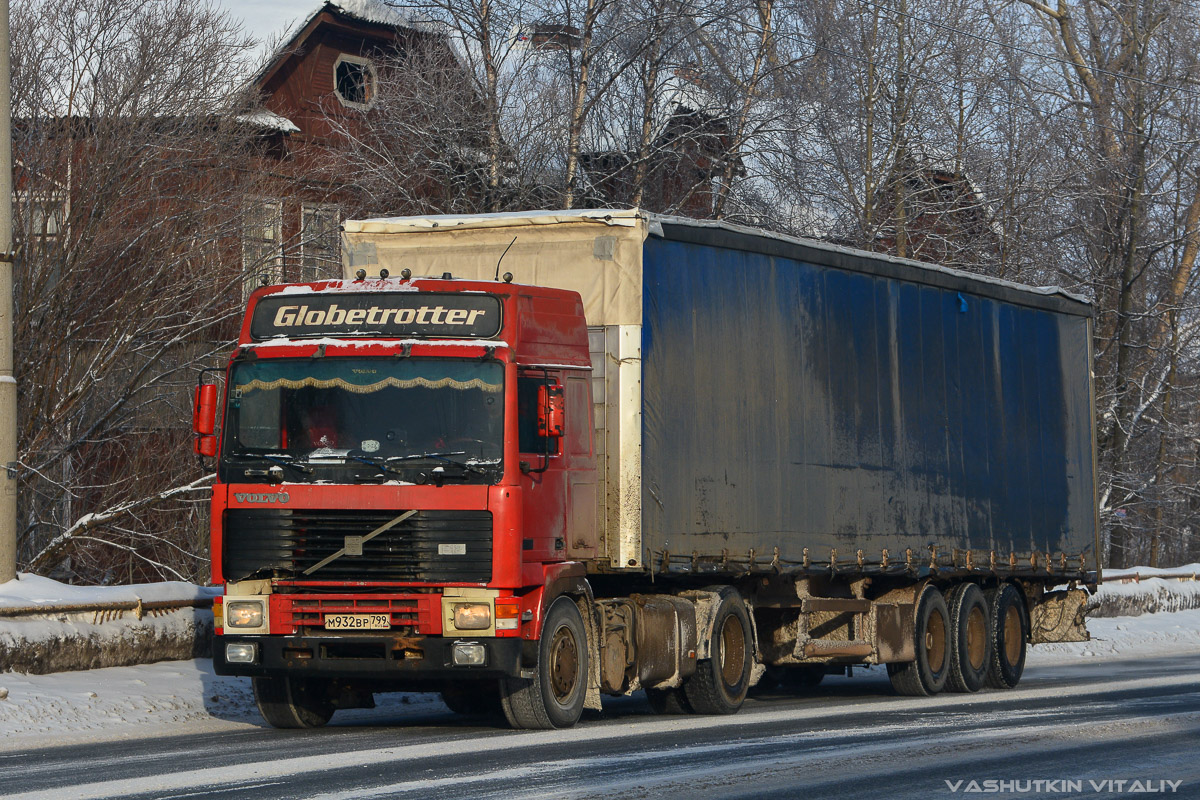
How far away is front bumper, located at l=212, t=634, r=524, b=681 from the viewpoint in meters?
11.1

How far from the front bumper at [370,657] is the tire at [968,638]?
7.53 meters

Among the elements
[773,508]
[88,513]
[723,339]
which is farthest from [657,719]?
[88,513]

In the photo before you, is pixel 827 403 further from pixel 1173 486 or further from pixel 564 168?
pixel 1173 486

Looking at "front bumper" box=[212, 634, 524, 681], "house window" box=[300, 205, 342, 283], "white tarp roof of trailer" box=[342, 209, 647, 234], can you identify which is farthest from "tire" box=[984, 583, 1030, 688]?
"house window" box=[300, 205, 342, 283]

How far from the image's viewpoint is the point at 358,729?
1229cm

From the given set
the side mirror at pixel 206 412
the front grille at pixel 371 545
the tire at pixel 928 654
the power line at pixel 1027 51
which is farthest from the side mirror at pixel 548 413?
the power line at pixel 1027 51

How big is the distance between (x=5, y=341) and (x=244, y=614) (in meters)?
3.69

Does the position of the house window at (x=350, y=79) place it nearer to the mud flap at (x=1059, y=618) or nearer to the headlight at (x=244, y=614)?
the mud flap at (x=1059, y=618)

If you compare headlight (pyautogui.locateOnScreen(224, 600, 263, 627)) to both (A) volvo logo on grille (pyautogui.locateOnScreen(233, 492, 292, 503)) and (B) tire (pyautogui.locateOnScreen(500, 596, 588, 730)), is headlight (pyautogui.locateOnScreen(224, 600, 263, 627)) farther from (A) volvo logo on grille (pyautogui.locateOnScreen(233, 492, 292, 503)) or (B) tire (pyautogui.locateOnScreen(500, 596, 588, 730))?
(B) tire (pyautogui.locateOnScreen(500, 596, 588, 730))

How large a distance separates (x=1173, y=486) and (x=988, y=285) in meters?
22.4

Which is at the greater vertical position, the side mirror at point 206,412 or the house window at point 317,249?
the house window at point 317,249

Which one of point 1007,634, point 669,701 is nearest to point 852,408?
point 669,701

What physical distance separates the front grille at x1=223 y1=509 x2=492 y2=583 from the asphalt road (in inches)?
44.6

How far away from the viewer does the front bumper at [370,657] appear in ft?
36.3
